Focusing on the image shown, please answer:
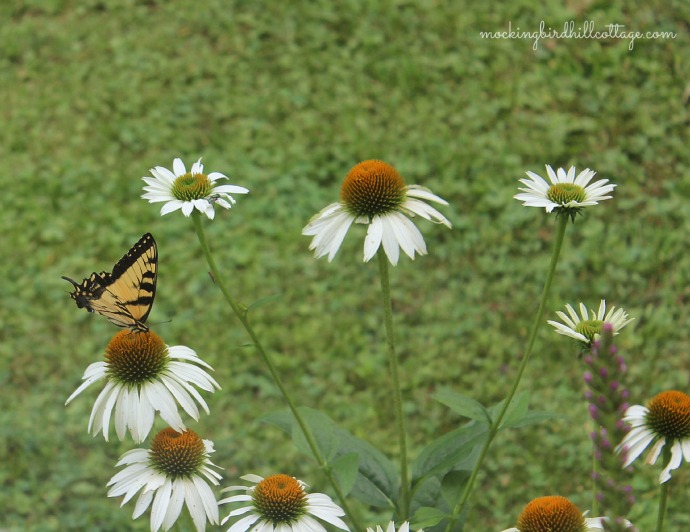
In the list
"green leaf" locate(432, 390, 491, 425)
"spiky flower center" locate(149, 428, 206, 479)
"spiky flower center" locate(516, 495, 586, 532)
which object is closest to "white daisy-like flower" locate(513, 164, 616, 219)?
"green leaf" locate(432, 390, 491, 425)

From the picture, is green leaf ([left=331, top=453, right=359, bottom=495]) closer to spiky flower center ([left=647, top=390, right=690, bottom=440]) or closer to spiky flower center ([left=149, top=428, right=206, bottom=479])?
spiky flower center ([left=149, top=428, right=206, bottom=479])

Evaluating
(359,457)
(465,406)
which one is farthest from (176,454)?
(465,406)

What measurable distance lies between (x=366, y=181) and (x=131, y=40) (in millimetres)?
4051

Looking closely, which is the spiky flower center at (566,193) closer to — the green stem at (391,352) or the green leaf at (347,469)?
the green stem at (391,352)

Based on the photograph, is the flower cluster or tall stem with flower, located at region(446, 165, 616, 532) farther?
tall stem with flower, located at region(446, 165, 616, 532)

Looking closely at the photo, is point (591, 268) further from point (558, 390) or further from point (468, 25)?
point (468, 25)

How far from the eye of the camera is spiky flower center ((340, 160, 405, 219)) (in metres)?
1.71

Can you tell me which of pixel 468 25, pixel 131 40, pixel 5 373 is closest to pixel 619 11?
pixel 468 25

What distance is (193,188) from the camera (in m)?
1.66

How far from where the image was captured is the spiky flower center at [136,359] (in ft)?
4.96

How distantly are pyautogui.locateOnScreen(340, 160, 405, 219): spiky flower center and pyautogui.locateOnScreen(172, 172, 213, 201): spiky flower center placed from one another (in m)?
0.26

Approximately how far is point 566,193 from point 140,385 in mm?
835

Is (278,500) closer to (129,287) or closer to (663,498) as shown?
(129,287)

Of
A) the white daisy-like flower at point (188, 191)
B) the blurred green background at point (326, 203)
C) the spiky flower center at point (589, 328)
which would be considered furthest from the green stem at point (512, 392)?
the blurred green background at point (326, 203)
